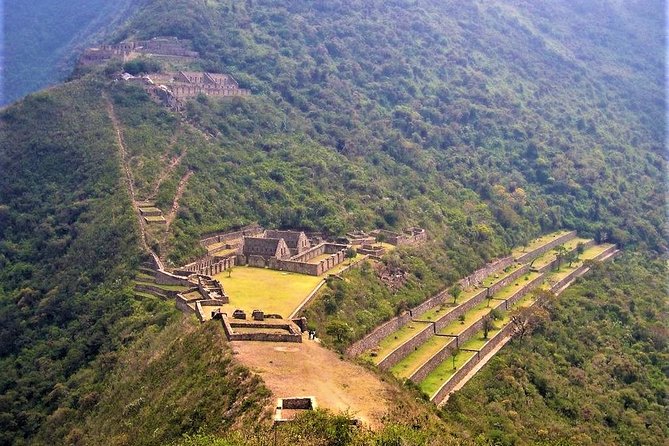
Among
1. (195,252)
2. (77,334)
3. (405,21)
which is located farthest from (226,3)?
(77,334)

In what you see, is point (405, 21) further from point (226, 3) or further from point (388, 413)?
point (388, 413)

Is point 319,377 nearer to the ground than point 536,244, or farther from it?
farther from it

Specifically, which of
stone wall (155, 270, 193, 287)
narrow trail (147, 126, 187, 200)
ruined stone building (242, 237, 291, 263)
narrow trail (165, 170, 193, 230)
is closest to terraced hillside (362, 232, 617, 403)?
ruined stone building (242, 237, 291, 263)

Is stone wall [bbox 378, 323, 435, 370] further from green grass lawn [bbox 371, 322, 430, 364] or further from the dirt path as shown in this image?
the dirt path

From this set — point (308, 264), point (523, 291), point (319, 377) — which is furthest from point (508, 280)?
point (319, 377)

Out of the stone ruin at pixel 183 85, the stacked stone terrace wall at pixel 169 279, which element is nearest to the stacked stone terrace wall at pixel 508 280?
the stacked stone terrace wall at pixel 169 279

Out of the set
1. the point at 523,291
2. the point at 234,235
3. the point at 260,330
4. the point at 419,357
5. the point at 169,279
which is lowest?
the point at 523,291

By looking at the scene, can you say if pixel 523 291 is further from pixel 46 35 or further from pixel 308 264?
pixel 46 35
